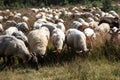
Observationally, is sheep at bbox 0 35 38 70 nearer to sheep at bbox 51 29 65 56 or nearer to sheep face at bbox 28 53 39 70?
sheep face at bbox 28 53 39 70

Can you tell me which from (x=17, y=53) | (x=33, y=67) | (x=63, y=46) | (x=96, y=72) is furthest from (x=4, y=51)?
(x=96, y=72)

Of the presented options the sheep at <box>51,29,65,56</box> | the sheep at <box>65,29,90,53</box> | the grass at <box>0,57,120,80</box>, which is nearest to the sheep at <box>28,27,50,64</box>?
the sheep at <box>51,29,65,56</box>

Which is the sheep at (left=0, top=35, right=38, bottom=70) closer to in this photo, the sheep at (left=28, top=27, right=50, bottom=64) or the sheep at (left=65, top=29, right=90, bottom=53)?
the sheep at (left=28, top=27, right=50, bottom=64)

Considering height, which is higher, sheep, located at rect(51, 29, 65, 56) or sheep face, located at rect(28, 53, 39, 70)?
sheep, located at rect(51, 29, 65, 56)

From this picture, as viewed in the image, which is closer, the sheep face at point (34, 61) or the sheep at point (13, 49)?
the sheep face at point (34, 61)

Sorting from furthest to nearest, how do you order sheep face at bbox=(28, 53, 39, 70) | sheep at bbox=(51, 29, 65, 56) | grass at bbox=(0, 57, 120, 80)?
sheep at bbox=(51, 29, 65, 56) < sheep face at bbox=(28, 53, 39, 70) < grass at bbox=(0, 57, 120, 80)

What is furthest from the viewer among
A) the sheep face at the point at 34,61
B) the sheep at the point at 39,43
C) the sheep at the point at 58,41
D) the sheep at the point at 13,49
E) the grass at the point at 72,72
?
the sheep at the point at 58,41

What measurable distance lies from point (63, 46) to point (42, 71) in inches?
99.8

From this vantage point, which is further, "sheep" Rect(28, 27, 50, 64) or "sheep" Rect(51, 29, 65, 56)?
"sheep" Rect(51, 29, 65, 56)

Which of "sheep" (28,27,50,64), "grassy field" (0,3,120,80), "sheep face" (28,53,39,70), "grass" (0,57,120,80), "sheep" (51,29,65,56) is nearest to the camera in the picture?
"grass" (0,57,120,80)

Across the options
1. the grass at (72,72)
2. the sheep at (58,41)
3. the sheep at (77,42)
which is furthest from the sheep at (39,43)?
the sheep at (77,42)

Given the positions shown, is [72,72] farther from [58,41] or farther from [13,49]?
[58,41]

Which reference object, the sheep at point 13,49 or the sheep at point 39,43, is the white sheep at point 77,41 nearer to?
the sheep at point 39,43

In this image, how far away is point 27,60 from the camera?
11.8 m
